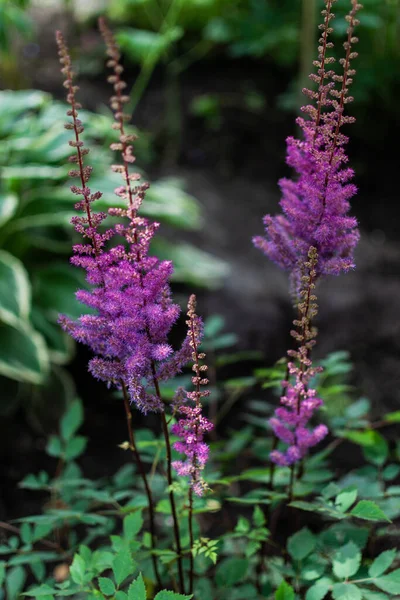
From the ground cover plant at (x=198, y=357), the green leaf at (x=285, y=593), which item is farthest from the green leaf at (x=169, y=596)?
the green leaf at (x=285, y=593)

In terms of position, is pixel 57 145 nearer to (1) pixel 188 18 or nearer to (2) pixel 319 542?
(2) pixel 319 542

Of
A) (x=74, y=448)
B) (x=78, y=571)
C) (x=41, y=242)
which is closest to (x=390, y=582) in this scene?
(x=78, y=571)

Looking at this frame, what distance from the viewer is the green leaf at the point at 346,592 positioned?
117 cm

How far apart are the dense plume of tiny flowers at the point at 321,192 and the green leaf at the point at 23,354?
145 cm

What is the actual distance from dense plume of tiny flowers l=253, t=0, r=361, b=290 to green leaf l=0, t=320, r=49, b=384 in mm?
1451

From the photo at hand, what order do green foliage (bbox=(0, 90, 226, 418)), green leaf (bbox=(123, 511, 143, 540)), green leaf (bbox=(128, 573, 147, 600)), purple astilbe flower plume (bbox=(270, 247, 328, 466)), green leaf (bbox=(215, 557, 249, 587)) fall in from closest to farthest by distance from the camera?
1. green leaf (bbox=(128, 573, 147, 600))
2. purple astilbe flower plume (bbox=(270, 247, 328, 466))
3. green leaf (bbox=(123, 511, 143, 540))
4. green leaf (bbox=(215, 557, 249, 587))
5. green foliage (bbox=(0, 90, 226, 418))

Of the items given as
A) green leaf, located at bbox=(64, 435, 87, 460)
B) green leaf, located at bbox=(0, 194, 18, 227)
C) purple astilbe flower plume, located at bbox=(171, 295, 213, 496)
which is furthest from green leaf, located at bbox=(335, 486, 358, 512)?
green leaf, located at bbox=(0, 194, 18, 227)

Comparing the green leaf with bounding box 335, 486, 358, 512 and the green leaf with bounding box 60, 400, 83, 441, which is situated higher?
the green leaf with bounding box 60, 400, 83, 441

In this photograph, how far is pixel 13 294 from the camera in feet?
8.00

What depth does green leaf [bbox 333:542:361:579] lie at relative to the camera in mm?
1237

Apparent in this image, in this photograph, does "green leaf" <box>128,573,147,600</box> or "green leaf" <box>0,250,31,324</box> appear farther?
"green leaf" <box>0,250,31,324</box>

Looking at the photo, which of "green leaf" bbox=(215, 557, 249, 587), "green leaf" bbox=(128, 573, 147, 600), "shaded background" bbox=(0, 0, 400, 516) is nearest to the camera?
"green leaf" bbox=(128, 573, 147, 600)

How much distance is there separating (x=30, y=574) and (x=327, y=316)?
1.94 metres

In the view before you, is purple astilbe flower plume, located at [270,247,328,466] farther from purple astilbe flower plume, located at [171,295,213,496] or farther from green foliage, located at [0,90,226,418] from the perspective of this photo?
green foliage, located at [0,90,226,418]
